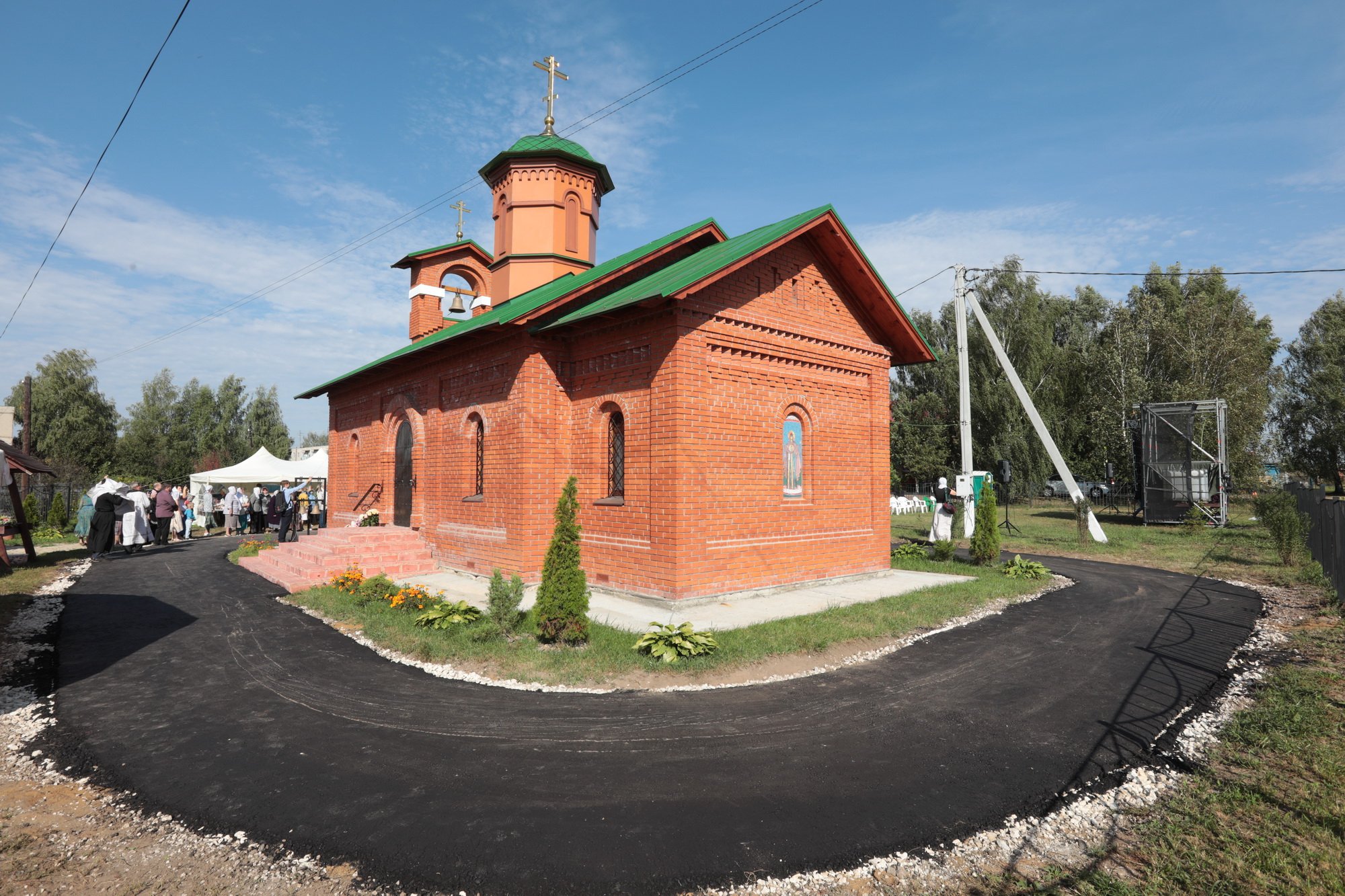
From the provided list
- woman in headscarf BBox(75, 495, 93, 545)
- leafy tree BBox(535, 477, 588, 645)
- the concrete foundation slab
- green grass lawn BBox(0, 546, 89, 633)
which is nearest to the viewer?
leafy tree BBox(535, 477, 588, 645)

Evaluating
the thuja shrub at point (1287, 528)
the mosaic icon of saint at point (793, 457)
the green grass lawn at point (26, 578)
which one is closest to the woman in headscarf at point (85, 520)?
the green grass lawn at point (26, 578)

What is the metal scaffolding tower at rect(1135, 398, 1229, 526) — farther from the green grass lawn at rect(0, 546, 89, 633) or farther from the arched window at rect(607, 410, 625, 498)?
the green grass lawn at rect(0, 546, 89, 633)

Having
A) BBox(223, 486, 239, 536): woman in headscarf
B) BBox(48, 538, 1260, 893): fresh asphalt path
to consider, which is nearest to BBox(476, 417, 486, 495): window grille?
BBox(48, 538, 1260, 893): fresh asphalt path

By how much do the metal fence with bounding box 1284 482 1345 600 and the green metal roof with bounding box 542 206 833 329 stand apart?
8.96m

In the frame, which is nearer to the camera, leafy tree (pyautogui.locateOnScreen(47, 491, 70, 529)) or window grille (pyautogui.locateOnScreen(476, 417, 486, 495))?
window grille (pyautogui.locateOnScreen(476, 417, 486, 495))

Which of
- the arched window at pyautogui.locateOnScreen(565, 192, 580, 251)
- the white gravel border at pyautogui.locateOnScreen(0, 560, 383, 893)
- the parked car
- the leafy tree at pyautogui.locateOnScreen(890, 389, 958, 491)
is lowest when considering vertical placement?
the white gravel border at pyautogui.locateOnScreen(0, 560, 383, 893)

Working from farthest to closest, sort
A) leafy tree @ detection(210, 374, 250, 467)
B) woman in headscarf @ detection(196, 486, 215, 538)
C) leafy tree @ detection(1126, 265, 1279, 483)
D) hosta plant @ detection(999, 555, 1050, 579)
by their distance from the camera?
leafy tree @ detection(210, 374, 250, 467) < leafy tree @ detection(1126, 265, 1279, 483) < woman in headscarf @ detection(196, 486, 215, 538) < hosta plant @ detection(999, 555, 1050, 579)

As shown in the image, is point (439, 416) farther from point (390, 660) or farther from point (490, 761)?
point (490, 761)

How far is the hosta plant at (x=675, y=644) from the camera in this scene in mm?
7008

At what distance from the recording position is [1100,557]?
15.9 meters

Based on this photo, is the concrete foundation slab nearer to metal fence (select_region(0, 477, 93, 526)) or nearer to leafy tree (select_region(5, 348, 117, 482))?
metal fence (select_region(0, 477, 93, 526))

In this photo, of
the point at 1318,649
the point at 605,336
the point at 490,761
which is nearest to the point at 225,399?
the point at 605,336

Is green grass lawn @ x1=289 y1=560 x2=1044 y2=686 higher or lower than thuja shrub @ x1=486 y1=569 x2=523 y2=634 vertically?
lower

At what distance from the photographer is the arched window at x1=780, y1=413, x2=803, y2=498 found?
437 inches
